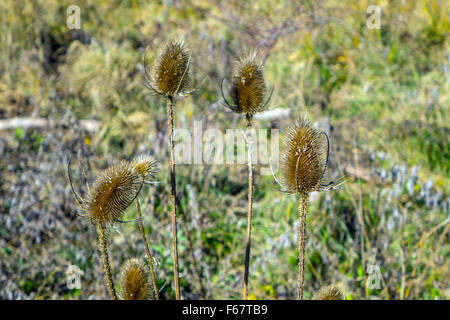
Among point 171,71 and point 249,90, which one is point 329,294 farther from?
point 171,71

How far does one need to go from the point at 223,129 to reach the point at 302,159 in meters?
2.86

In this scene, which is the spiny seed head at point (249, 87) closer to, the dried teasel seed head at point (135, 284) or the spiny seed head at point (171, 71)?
the spiny seed head at point (171, 71)

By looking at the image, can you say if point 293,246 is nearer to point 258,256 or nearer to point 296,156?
point 258,256

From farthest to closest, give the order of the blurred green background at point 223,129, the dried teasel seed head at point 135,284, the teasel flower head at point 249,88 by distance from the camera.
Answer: the blurred green background at point 223,129
the teasel flower head at point 249,88
the dried teasel seed head at point 135,284

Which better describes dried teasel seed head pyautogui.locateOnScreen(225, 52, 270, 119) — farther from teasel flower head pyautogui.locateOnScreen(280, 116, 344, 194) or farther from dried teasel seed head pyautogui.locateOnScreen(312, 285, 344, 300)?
dried teasel seed head pyautogui.locateOnScreen(312, 285, 344, 300)

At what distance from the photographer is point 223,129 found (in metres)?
4.43

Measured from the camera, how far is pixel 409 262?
2984 mm

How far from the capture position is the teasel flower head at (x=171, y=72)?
5.39 feet

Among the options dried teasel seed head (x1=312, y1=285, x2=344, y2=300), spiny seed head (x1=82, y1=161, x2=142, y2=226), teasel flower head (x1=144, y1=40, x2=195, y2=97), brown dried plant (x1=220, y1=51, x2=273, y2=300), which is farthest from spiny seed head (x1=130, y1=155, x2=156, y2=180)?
dried teasel seed head (x1=312, y1=285, x2=344, y2=300)

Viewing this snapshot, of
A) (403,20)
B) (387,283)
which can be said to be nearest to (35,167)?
(387,283)

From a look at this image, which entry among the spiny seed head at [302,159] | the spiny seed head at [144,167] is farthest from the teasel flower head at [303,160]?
the spiny seed head at [144,167]

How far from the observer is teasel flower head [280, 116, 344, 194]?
5.14ft

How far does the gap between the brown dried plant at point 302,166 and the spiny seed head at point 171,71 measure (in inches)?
16.4

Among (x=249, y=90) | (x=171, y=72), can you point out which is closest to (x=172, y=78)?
(x=171, y=72)
